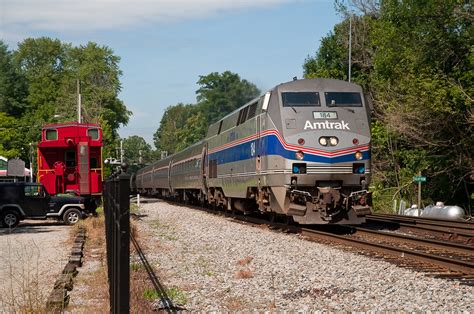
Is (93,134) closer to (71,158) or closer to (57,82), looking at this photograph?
(71,158)

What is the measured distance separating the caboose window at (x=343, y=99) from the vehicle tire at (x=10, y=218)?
11172 mm

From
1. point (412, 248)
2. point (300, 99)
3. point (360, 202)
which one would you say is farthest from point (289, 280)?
point (300, 99)

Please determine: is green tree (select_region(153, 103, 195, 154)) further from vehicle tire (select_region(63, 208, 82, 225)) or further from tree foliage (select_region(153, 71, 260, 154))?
vehicle tire (select_region(63, 208, 82, 225))

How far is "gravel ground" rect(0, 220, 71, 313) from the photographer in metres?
8.41

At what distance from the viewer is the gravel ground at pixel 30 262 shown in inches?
331

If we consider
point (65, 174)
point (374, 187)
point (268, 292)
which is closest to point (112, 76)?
point (374, 187)

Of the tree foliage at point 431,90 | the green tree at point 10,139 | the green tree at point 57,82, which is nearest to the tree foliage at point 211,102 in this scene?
the green tree at point 57,82

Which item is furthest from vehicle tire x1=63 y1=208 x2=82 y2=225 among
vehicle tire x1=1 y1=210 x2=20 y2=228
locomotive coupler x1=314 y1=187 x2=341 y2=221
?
locomotive coupler x1=314 y1=187 x2=341 y2=221

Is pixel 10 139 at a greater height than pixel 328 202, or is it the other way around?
pixel 10 139

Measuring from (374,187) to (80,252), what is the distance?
24.8m

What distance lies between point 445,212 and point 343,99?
32.3ft

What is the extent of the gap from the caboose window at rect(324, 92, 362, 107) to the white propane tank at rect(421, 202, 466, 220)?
917cm

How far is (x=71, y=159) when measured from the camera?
1037 inches

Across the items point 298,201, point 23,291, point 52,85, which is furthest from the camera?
point 52,85
